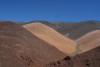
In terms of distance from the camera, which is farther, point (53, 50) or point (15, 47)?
point (53, 50)

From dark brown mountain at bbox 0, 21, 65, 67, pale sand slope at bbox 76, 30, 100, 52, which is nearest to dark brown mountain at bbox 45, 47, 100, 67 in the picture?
dark brown mountain at bbox 0, 21, 65, 67

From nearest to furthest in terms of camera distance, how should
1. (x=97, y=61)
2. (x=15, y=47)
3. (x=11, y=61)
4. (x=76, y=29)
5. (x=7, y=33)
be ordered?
(x=97, y=61)
(x=11, y=61)
(x=15, y=47)
(x=7, y=33)
(x=76, y=29)

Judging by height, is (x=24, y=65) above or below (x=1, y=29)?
below

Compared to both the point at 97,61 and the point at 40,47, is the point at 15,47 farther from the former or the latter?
the point at 97,61

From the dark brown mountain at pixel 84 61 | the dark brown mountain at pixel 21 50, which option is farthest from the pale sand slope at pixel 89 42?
the dark brown mountain at pixel 84 61

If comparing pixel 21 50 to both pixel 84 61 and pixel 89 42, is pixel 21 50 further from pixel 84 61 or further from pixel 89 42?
pixel 89 42

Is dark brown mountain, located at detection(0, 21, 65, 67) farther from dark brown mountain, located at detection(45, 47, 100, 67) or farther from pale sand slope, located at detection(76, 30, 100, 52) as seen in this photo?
pale sand slope, located at detection(76, 30, 100, 52)

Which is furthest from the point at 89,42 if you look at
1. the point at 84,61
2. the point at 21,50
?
the point at 84,61

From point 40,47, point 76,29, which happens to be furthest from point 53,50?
point 76,29
